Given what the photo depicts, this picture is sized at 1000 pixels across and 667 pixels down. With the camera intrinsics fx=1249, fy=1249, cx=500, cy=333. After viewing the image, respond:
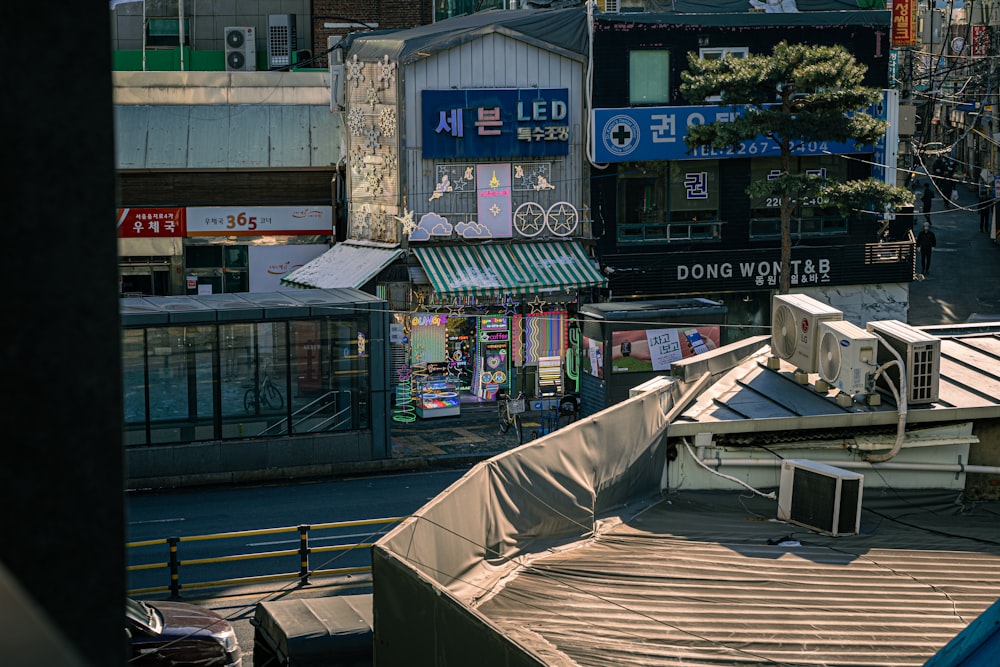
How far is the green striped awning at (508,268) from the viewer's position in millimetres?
30266

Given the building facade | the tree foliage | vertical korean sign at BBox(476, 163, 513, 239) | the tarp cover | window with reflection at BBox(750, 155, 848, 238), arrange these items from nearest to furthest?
the tarp cover, the tree foliage, vertical korean sign at BBox(476, 163, 513, 239), the building facade, window with reflection at BBox(750, 155, 848, 238)

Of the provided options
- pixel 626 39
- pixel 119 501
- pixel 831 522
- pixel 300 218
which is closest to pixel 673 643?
pixel 831 522

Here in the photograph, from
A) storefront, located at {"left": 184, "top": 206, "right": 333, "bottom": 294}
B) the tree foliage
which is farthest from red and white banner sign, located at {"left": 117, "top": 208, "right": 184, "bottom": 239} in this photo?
the tree foliage

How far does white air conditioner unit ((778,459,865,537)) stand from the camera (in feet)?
33.6

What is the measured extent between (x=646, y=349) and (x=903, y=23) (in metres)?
15.7

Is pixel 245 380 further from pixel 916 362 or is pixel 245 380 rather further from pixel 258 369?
pixel 916 362

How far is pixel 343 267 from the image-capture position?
31.7 m

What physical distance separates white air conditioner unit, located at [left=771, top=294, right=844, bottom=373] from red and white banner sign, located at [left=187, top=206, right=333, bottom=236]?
23.3 metres

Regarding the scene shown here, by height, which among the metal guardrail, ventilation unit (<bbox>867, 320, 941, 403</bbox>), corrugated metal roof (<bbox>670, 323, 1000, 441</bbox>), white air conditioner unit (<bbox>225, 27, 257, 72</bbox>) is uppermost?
white air conditioner unit (<bbox>225, 27, 257, 72</bbox>)

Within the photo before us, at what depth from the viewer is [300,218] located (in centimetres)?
3547

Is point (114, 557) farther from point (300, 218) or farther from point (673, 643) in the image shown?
point (300, 218)

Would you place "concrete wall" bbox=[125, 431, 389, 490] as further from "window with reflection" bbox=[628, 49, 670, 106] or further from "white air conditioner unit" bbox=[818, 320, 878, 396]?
"white air conditioner unit" bbox=[818, 320, 878, 396]

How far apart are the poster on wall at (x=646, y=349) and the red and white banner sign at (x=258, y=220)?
38.2 feet

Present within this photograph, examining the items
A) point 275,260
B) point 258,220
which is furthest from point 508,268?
point 258,220
